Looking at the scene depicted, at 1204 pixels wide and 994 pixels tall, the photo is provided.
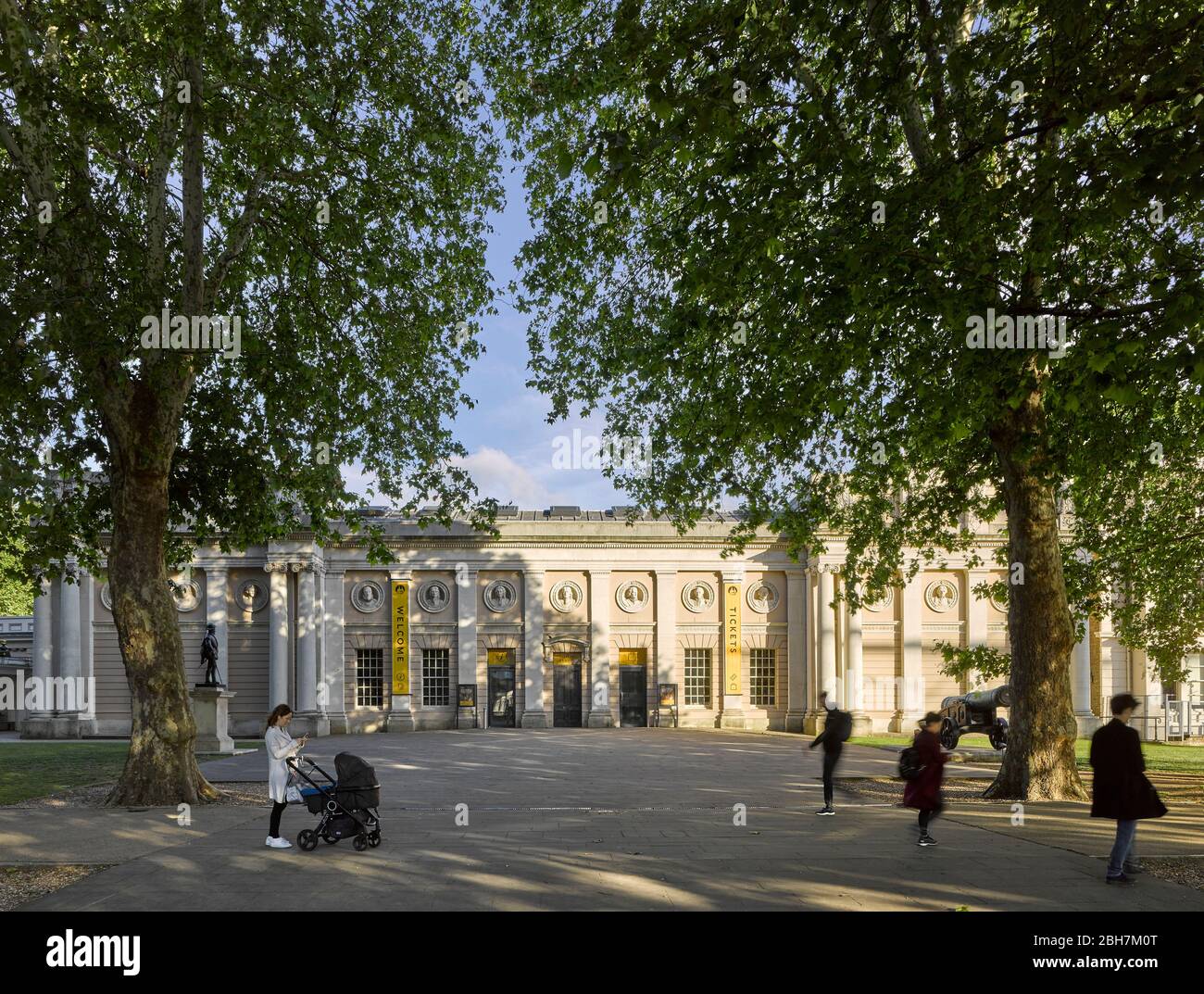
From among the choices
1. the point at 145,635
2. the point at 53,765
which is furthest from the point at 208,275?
the point at 53,765

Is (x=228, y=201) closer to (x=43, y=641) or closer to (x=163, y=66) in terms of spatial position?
(x=163, y=66)

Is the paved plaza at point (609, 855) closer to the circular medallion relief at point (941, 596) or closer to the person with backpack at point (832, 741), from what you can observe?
the person with backpack at point (832, 741)

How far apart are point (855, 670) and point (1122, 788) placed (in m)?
30.0

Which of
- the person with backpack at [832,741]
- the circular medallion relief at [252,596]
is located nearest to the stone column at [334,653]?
the circular medallion relief at [252,596]

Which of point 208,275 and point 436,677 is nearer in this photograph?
point 208,275

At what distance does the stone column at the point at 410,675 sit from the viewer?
3719 cm

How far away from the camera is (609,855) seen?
33.0ft

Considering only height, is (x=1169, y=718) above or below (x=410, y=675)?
below

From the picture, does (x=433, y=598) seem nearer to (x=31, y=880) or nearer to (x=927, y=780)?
(x=31, y=880)

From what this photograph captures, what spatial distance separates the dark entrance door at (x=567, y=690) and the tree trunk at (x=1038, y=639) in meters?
25.4
